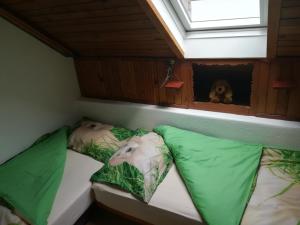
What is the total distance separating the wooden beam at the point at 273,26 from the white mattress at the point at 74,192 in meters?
1.54

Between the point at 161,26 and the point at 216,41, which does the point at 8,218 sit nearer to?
the point at 161,26

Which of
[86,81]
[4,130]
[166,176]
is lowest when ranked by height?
[166,176]

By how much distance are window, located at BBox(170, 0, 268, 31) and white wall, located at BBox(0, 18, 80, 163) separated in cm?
133

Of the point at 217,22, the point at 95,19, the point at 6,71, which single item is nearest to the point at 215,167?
the point at 217,22

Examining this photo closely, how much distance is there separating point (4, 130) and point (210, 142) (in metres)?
1.71

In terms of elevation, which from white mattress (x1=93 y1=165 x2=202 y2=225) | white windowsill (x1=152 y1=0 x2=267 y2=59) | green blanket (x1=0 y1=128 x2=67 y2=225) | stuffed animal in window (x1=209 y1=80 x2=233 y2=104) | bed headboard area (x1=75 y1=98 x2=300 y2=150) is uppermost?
white windowsill (x1=152 y1=0 x2=267 y2=59)

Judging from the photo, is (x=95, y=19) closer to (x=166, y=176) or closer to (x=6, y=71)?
(x=6, y=71)

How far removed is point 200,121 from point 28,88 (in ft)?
5.15

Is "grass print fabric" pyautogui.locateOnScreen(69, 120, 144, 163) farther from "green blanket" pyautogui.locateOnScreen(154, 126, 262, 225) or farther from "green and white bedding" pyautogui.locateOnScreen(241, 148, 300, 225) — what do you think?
"green and white bedding" pyautogui.locateOnScreen(241, 148, 300, 225)

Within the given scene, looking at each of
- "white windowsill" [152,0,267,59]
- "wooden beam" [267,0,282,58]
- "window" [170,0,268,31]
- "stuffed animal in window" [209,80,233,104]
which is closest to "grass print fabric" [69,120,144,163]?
"stuffed animal in window" [209,80,233,104]

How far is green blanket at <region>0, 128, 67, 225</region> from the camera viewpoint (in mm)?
1521

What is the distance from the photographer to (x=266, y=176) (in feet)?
5.22

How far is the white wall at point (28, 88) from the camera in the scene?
1.97 m

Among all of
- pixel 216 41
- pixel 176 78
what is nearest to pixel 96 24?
pixel 176 78
